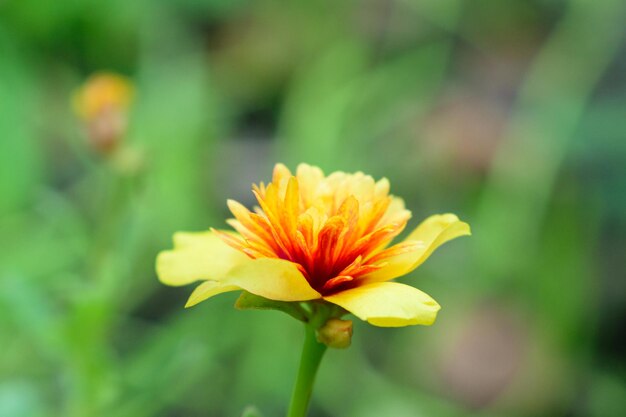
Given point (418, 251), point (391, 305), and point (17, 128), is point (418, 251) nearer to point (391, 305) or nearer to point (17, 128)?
point (391, 305)

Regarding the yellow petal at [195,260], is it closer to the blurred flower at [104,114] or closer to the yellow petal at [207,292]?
the yellow petal at [207,292]

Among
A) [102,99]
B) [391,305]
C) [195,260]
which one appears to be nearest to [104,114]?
[102,99]

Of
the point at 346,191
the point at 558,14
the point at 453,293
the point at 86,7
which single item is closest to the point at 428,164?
the point at 453,293

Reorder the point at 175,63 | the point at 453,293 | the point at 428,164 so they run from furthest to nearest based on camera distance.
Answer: the point at 175,63
the point at 428,164
the point at 453,293

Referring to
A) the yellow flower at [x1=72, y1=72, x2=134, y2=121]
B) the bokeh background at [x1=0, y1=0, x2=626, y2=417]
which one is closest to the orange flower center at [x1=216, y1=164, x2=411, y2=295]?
the bokeh background at [x1=0, y1=0, x2=626, y2=417]

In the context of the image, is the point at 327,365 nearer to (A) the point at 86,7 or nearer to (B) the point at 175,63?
(B) the point at 175,63

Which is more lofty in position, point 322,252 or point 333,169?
point 333,169
